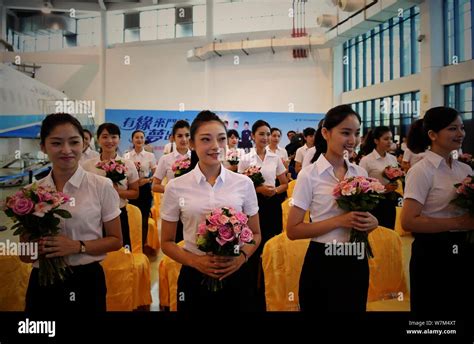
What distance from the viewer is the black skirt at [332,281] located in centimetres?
159

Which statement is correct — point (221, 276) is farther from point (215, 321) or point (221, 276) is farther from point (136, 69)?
point (136, 69)

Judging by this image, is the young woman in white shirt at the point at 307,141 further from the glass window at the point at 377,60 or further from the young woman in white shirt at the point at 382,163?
the glass window at the point at 377,60

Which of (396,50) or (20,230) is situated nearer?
(20,230)

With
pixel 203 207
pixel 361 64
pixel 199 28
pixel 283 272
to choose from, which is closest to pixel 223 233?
pixel 203 207

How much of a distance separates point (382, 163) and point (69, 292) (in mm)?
2441

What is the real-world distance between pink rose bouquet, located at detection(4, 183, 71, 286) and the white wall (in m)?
1.76

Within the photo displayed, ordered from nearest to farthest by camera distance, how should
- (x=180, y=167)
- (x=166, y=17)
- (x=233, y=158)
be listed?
1. (x=166, y=17)
2. (x=180, y=167)
3. (x=233, y=158)

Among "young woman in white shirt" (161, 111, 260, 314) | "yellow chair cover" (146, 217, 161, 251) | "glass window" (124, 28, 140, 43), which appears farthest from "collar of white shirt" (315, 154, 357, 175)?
"yellow chair cover" (146, 217, 161, 251)

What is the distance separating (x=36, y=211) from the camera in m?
1.35

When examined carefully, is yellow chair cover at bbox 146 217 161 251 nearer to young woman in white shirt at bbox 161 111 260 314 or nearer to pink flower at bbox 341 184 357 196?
young woman in white shirt at bbox 161 111 260 314

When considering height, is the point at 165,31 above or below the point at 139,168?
above

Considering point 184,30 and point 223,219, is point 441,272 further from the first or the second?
point 184,30

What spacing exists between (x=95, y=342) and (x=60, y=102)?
1.63 m

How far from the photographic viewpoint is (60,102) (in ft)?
8.37
